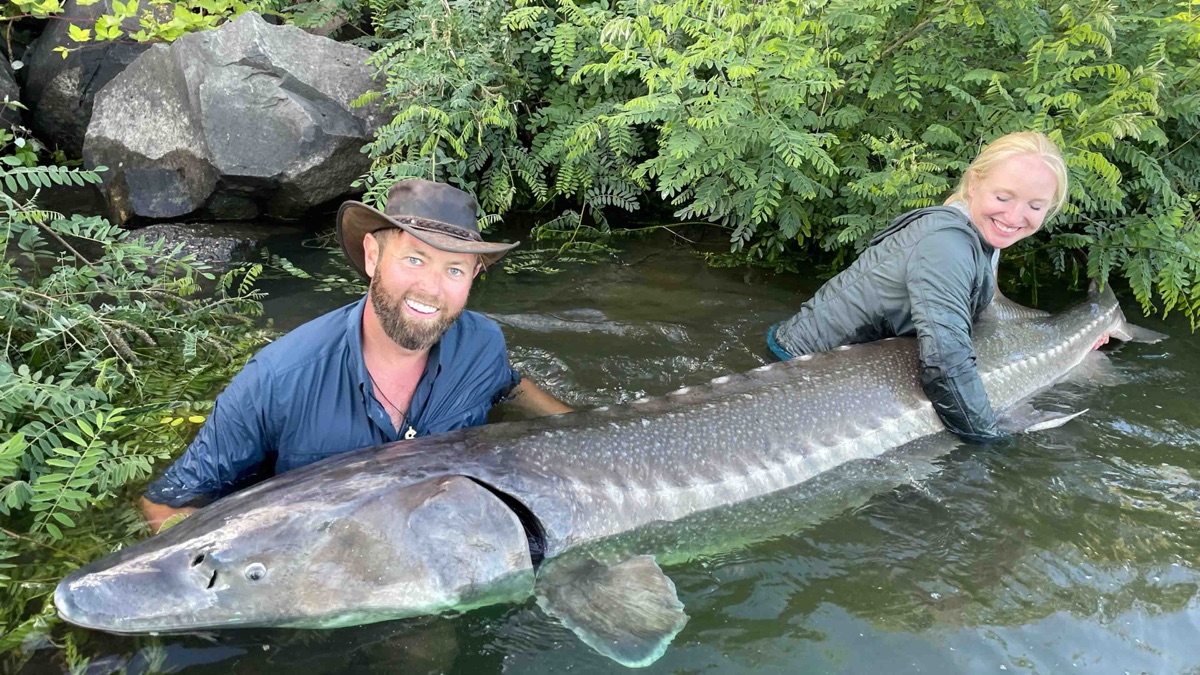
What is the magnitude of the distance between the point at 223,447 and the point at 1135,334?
5.05m

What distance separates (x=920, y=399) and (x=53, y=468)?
3.49 m

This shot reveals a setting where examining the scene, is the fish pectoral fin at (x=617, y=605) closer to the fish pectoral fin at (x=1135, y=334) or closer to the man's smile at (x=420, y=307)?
the man's smile at (x=420, y=307)

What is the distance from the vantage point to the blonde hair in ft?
12.4

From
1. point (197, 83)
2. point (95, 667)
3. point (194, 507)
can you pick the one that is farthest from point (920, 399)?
point (197, 83)

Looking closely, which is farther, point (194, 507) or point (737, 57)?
point (737, 57)

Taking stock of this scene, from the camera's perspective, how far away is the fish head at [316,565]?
2.26 metres

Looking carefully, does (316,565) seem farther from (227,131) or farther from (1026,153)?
(227,131)

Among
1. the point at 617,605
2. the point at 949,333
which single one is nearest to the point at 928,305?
the point at 949,333

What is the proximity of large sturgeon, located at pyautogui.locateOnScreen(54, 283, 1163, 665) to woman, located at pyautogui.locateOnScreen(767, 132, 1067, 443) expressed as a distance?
1.44 ft

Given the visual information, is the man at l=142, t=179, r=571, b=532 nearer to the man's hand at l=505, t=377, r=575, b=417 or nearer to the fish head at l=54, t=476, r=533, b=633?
the fish head at l=54, t=476, r=533, b=633

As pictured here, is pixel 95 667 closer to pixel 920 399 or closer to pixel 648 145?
pixel 920 399

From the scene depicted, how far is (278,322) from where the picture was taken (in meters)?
4.72

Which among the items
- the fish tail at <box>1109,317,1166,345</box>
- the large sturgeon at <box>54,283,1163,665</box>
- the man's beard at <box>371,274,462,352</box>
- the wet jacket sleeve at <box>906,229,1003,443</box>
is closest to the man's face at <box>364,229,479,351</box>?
the man's beard at <box>371,274,462,352</box>

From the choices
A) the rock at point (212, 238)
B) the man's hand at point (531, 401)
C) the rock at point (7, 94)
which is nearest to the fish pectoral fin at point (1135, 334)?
the man's hand at point (531, 401)
